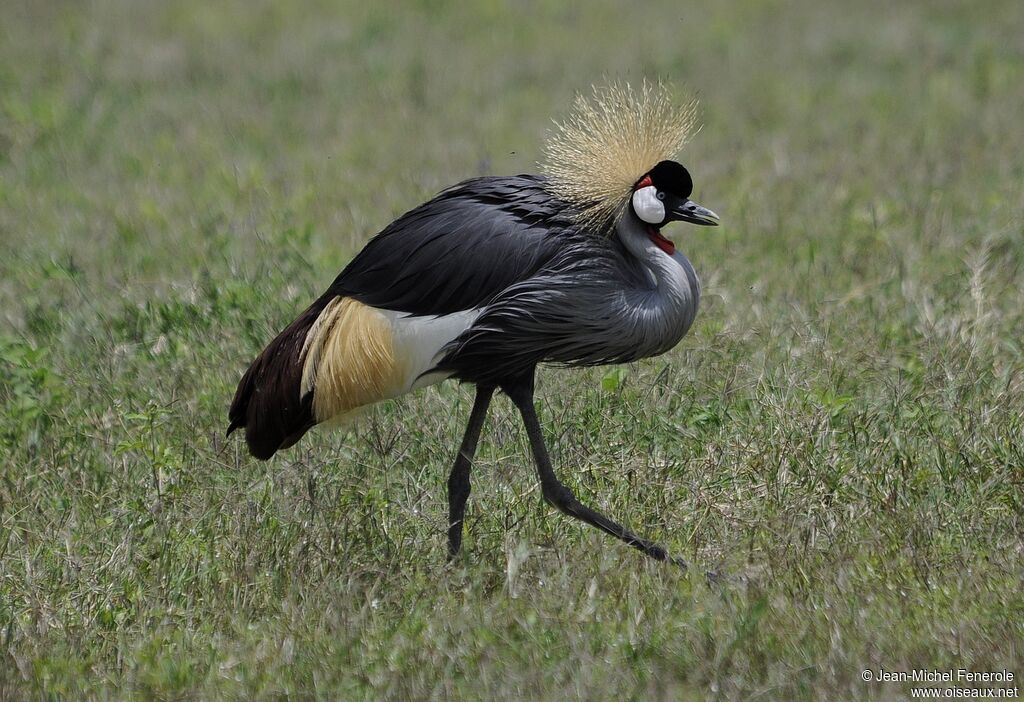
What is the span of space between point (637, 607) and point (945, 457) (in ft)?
3.88

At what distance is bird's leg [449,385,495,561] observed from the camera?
3.93 m

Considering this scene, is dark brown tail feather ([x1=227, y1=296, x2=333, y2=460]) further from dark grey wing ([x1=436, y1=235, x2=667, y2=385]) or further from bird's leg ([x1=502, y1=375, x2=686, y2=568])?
bird's leg ([x1=502, y1=375, x2=686, y2=568])

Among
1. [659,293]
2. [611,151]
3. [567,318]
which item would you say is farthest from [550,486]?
[611,151]

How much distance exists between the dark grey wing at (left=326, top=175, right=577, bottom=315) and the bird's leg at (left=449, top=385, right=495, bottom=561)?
0.34m

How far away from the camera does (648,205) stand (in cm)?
386

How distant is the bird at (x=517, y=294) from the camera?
3785 millimetres

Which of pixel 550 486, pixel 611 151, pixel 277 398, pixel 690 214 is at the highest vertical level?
pixel 611 151

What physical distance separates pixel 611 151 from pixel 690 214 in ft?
0.91

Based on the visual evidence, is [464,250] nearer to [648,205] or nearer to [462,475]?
[648,205]

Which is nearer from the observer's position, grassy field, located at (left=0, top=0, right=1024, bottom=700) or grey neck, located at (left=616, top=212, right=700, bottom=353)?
grassy field, located at (left=0, top=0, right=1024, bottom=700)

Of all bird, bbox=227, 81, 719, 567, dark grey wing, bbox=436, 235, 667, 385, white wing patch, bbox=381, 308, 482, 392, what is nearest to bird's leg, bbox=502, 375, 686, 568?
bird, bbox=227, 81, 719, 567

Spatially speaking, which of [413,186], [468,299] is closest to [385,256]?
[468,299]

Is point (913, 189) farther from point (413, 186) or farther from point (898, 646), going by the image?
point (898, 646)

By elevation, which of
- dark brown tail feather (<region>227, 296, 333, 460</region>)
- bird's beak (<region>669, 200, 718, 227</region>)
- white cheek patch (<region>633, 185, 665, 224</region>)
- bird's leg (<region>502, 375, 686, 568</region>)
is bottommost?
bird's leg (<region>502, 375, 686, 568</region>)
